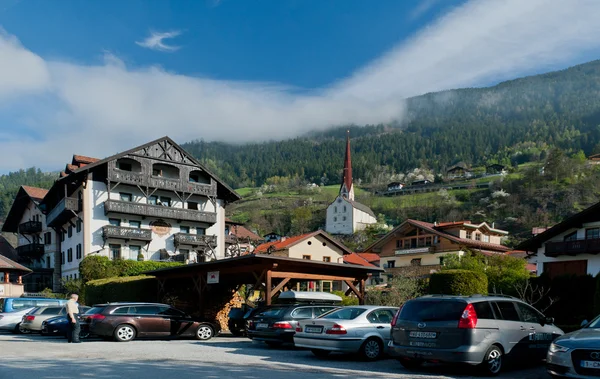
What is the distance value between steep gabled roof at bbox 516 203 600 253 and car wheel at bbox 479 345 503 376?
28.1 meters

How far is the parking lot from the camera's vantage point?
37.4 ft

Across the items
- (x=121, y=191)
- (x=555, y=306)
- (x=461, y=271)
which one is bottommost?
(x=555, y=306)

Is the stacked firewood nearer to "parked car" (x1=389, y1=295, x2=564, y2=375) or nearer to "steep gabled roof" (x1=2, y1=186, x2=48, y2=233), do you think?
"parked car" (x1=389, y1=295, x2=564, y2=375)

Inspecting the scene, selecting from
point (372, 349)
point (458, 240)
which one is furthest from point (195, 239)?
point (372, 349)

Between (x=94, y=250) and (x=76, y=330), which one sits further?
(x=94, y=250)

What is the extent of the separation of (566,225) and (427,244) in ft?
85.6

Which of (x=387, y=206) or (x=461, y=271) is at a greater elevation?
(x=387, y=206)

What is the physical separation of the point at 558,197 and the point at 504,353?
102707mm

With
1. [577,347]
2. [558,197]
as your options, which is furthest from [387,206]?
[577,347]

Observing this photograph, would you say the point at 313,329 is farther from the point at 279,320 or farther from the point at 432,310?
the point at 432,310

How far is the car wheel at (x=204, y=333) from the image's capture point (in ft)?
69.6

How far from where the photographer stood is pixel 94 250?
46625 mm

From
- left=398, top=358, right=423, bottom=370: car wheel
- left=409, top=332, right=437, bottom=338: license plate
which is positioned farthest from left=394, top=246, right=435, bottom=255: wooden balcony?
left=409, top=332, right=437, bottom=338: license plate

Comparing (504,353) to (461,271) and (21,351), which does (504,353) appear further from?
(461,271)
